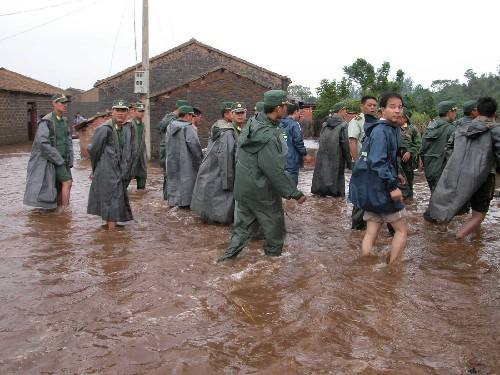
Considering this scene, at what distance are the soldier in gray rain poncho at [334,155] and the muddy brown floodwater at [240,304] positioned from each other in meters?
2.28

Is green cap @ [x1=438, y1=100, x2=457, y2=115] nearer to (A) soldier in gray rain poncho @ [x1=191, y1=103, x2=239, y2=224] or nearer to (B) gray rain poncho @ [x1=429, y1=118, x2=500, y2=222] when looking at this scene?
(B) gray rain poncho @ [x1=429, y1=118, x2=500, y2=222]

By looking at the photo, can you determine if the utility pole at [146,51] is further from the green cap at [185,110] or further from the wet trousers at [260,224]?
the wet trousers at [260,224]

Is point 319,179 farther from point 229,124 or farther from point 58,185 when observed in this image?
point 58,185

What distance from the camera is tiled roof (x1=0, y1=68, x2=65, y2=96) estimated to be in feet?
78.1

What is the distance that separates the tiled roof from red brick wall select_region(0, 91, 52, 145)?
0.31 m

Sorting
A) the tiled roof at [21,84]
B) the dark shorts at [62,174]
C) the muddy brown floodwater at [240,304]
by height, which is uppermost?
the tiled roof at [21,84]

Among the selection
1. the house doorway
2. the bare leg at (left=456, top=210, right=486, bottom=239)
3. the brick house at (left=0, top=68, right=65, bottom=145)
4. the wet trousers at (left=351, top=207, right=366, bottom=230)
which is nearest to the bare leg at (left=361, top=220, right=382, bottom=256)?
the wet trousers at (left=351, top=207, right=366, bottom=230)

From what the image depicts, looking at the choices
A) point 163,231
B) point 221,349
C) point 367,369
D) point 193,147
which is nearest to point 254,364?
point 221,349

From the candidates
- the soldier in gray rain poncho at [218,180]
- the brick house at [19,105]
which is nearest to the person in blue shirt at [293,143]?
the soldier in gray rain poncho at [218,180]

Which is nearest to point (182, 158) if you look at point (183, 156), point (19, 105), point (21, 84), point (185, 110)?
point (183, 156)

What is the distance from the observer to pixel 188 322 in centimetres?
381

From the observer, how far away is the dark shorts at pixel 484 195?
6.10 m

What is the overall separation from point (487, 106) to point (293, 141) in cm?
322

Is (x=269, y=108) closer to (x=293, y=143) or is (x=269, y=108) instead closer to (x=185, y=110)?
(x=185, y=110)
